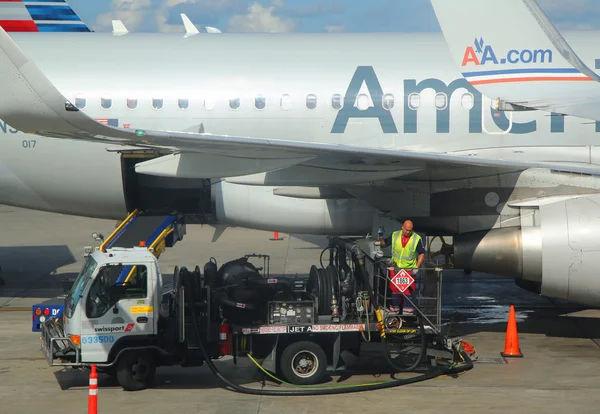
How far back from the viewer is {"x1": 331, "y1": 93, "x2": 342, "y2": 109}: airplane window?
15602 millimetres

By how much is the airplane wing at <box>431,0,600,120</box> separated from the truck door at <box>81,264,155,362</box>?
5.66m

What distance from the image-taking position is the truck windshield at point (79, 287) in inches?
456

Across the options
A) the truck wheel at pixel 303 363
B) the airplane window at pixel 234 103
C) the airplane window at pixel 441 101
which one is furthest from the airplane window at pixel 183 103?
the truck wheel at pixel 303 363

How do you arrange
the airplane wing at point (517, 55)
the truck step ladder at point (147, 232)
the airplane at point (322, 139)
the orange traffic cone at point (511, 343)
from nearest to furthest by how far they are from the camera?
the airplane wing at point (517, 55)
the orange traffic cone at point (511, 343)
the airplane at point (322, 139)
the truck step ladder at point (147, 232)

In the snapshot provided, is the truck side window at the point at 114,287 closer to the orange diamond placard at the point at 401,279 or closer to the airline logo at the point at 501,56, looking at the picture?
the orange diamond placard at the point at 401,279

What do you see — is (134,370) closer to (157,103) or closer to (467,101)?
(157,103)

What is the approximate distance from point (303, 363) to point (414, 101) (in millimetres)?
5821

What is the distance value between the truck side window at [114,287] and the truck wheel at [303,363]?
81.3 inches

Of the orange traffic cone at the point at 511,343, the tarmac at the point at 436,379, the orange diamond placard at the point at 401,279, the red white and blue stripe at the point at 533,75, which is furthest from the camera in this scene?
the orange traffic cone at the point at 511,343

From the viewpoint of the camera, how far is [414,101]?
15.5m

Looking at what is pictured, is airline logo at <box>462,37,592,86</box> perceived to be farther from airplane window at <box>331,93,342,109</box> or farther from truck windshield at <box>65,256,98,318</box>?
truck windshield at <box>65,256,98,318</box>

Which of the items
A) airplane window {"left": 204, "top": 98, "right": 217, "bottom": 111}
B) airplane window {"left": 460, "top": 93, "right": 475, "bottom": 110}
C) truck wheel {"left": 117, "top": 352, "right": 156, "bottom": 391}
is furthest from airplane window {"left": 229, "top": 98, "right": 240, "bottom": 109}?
truck wheel {"left": 117, "top": 352, "right": 156, "bottom": 391}

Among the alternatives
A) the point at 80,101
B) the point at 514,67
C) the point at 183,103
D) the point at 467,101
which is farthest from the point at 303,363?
the point at 80,101

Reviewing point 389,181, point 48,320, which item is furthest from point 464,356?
point 48,320
